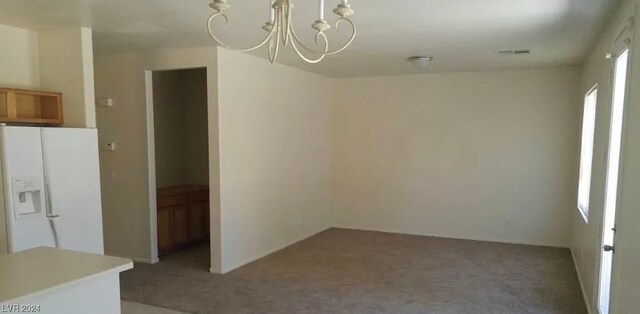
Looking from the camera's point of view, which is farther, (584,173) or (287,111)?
(287,111)

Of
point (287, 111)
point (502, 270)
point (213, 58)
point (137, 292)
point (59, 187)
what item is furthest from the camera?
point (287, 111)

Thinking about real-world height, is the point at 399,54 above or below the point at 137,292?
above

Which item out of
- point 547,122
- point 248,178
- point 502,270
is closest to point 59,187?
point 248,178

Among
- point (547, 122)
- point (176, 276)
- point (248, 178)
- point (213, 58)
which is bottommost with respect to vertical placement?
point (176, 276)

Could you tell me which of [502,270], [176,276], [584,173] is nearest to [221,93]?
[176,276]

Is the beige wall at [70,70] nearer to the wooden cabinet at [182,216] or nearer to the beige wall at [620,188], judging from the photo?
the wooden cabinet at [182,216]

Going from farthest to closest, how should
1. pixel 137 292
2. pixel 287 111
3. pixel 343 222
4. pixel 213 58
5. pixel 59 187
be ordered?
1. pixel 343 222
2. pixel 287 111
3. pixel 213 58
4. pixel 137 292
5. pixel 59 187

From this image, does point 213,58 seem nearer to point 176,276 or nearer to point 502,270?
point 176,276

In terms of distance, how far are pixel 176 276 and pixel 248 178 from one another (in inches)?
50.7

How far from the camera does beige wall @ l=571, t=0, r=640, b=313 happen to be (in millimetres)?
2119

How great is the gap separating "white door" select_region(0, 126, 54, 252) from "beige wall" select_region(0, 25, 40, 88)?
2.57ft

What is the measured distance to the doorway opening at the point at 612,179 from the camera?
9.29 ft

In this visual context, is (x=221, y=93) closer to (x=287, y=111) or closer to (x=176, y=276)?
(x=287, y=111)

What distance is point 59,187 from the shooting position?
3.49 metres
